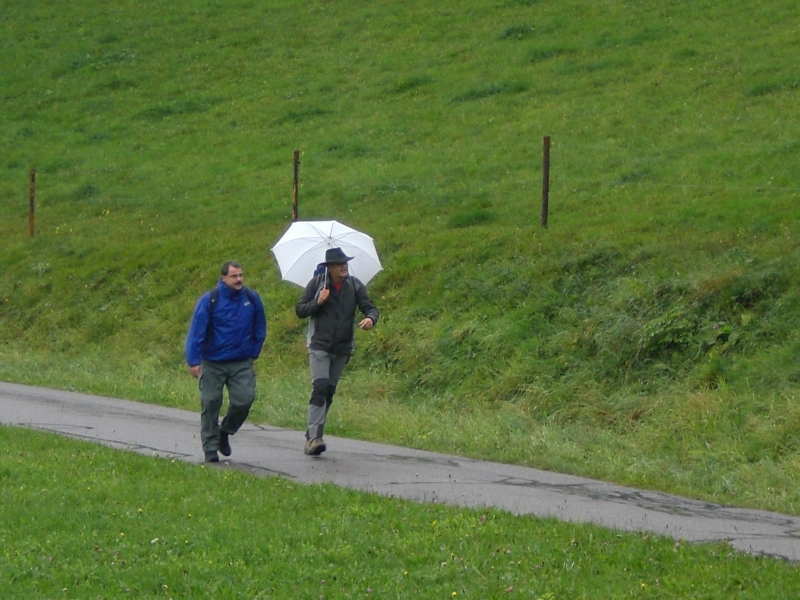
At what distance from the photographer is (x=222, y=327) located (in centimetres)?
962

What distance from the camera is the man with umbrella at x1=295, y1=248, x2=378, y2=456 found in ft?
33.1

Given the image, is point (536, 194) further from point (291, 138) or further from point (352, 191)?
point (291, 138)

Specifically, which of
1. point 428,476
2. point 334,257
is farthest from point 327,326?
point 428,476

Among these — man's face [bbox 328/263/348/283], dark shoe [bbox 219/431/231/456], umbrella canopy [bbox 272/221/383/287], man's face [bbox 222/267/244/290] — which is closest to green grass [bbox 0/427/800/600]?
dark shoe [bbox 219/431/231/456]

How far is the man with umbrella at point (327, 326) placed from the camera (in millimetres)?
10078

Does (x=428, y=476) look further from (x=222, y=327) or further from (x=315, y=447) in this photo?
(x=222, y=327)

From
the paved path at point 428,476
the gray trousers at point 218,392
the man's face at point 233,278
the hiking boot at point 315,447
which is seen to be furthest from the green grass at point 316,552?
the man's face at point 233,278

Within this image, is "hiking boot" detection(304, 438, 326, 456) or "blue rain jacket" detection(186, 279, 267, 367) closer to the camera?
"blue rain jacket" detection(186, 279, 267, 367)

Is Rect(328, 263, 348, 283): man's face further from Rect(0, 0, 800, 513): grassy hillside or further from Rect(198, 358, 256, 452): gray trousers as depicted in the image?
Rect(0, 0, 800, 513): grassy hillside

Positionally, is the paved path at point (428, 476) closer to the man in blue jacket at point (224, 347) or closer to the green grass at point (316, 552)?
the man in blue jacket at point (224, 347)

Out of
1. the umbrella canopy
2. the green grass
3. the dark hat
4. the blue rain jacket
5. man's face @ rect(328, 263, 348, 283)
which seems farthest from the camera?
the umbrella canopy

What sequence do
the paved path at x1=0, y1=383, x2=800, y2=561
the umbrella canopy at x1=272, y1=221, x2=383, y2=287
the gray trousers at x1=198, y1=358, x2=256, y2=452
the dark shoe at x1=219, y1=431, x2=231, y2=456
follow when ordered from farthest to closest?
the umbrella canopy at x1=272, y1=221, x2=383, y2=287, the dark shoe at x1=219, y1=431, x2=231, y2=456, the gray trousers at x1=198, y1=358, x2=256, y2=452, the paved path at x1=0, y1=383, x2=800, y2=561

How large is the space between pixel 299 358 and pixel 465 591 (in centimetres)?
1025

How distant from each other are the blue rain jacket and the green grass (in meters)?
1.45
